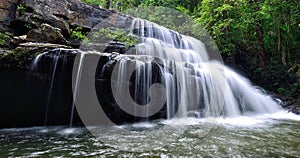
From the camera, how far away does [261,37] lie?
35.0ft

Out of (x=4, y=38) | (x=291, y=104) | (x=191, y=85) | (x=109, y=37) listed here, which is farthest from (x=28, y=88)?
(x=291, y=104)

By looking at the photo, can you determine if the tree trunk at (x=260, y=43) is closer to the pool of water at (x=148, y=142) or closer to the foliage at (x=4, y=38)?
the pool of water at (x=148, y=142)

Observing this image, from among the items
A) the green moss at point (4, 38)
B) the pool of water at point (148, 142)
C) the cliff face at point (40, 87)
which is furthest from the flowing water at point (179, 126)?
the green moss at point (4, 38)

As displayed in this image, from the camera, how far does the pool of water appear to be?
9.28ft

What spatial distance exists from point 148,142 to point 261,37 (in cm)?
1008

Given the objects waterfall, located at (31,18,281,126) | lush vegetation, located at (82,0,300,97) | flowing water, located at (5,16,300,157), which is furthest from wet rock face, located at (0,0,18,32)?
lush vegetation, located at (82,0,300,97)

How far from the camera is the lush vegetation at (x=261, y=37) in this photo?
362 inches

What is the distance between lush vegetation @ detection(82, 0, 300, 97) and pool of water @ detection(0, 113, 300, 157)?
6.32m

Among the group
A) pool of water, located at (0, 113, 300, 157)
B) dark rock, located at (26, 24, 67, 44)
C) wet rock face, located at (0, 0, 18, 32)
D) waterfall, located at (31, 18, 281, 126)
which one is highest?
wet rock face, located at (0, 0, 18, 32)

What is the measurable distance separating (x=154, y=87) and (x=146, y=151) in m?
2.60

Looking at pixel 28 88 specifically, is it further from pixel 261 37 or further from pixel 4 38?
pixel 261 37

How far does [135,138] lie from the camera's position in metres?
3.55

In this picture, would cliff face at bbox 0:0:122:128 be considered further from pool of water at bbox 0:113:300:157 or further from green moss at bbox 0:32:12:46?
pool of water at bbox 0:113:300:157

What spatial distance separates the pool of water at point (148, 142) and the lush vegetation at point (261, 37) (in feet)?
20.7
